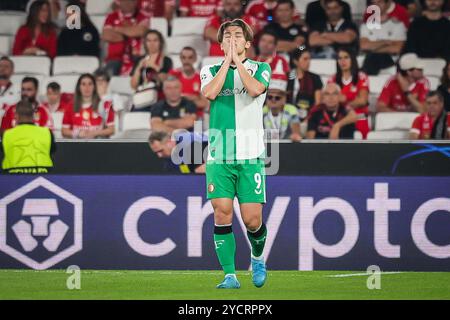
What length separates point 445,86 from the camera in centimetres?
1348

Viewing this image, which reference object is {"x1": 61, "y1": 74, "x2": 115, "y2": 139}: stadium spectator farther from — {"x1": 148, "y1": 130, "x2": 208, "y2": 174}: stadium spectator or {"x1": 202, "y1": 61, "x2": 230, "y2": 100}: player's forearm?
{"x1": 202, "y1": 61, "x2": 230, "y2": 100}: player's forearm

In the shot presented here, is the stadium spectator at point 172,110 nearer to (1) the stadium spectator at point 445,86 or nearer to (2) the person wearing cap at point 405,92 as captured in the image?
(2) the person wearing cap at point 405,92

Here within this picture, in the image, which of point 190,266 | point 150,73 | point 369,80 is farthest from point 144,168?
point 369,80

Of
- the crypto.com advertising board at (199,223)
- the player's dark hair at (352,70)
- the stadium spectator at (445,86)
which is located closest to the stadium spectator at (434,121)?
the stadium spectator at (445,86)

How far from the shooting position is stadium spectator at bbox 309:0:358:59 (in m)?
14.4

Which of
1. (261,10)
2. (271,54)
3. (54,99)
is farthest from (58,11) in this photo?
(271,54)

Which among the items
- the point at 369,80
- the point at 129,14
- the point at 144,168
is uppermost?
the point at 129,14

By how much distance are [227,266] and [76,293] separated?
1171 mm

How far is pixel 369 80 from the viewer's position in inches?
560

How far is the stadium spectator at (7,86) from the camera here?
14172mm

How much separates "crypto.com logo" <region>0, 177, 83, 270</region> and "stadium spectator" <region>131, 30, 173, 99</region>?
3415mm

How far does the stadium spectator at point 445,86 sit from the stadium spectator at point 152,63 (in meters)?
3.53

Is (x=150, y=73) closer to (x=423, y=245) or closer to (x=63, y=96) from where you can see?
(x=63, y=96)

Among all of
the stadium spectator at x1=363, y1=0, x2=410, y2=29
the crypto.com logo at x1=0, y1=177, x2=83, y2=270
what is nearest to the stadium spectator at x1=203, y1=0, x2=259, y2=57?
the stadium spectator at x1=363, y1=0, x2=410, y2=29
